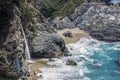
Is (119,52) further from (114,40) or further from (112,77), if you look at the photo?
(112,77)

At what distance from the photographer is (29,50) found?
67.8m

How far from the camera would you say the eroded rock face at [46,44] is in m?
68.6

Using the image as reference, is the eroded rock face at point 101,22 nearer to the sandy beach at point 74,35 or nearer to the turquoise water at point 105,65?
the sandy beach at point 74,35

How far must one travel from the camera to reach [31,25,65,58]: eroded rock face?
6862cm

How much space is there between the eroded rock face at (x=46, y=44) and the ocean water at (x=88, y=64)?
9.42ft

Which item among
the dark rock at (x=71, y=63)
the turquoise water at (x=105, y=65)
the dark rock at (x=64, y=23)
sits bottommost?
the turquoise water at (x=105, y=65)

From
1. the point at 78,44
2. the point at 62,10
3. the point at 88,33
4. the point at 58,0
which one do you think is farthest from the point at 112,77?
the point at 58,0

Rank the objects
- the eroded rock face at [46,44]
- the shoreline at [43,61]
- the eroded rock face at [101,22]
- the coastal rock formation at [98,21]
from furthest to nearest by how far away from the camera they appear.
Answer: the coastal rock formation at [98,21]
the eroded rock face at [101,22]
the eroded rock face at [46,44]
the shoreline at [43,61]

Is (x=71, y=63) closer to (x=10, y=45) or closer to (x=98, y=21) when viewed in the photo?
(x=10, y=45)

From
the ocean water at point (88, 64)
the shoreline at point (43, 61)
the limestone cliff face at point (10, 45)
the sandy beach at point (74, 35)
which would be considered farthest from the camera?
the sandy beach at point (74, 35)

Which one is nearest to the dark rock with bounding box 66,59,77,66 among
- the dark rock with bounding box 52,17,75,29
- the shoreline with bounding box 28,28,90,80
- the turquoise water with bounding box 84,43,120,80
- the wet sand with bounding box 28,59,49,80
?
Result: the turquoise water with bounding box 84,43,120,80

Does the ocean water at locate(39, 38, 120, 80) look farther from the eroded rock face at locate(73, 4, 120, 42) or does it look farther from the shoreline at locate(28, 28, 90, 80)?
the eroded rock face at locate(73, 4, 120, 42)

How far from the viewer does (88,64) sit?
65750 millimetres

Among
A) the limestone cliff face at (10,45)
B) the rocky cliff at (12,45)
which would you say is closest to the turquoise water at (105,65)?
the rocky cliff at (12,45)
